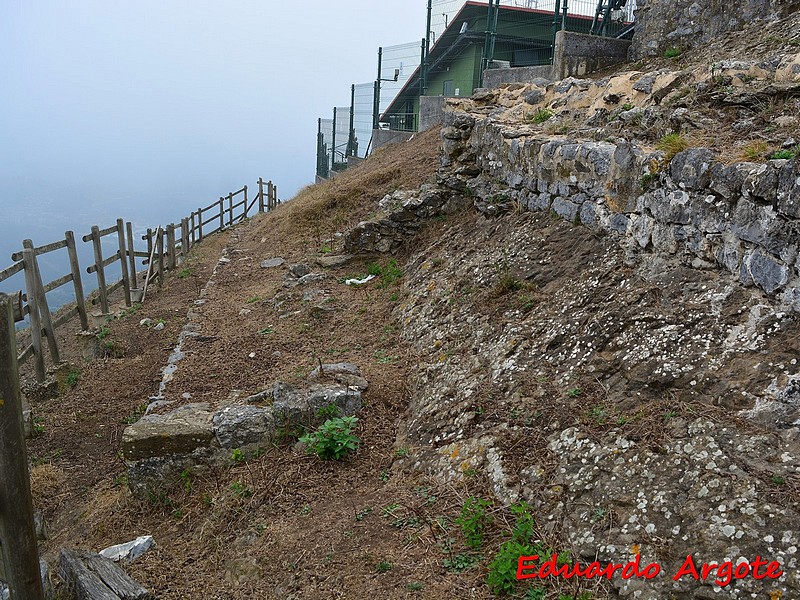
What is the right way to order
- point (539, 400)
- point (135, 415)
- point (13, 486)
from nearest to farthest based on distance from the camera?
point (13, 486) < point (539, 400) < point (135, 415)

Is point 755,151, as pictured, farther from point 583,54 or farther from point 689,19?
point 583,54

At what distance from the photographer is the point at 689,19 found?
10.8 metres

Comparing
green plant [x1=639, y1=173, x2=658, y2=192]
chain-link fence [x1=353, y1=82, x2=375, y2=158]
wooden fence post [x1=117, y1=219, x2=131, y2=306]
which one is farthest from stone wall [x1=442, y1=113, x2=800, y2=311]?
chain-link fence [x1=353, y1=82, x2=375, y2=158]

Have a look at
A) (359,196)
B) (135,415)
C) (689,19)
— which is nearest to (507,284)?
(135,415)

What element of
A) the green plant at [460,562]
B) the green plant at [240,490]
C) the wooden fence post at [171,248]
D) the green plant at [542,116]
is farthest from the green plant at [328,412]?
the wooden fence post at [171,248]

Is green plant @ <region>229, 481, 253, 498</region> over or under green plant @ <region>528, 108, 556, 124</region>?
under

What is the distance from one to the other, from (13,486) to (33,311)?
224 inches

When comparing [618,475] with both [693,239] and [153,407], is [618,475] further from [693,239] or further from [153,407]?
[153,407]

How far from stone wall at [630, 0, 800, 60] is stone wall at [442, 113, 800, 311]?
5207mm

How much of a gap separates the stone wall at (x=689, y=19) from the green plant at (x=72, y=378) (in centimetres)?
1143

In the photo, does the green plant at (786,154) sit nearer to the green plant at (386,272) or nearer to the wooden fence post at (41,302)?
the green plant at (386,272)

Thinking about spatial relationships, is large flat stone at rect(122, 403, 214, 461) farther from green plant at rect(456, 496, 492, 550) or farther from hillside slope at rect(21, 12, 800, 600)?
green plant at rect(456, 496, 492, 550)

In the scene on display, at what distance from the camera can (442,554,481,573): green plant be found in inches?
131

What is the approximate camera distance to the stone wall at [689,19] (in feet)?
30.9
